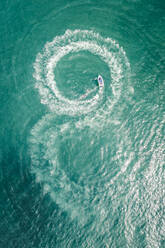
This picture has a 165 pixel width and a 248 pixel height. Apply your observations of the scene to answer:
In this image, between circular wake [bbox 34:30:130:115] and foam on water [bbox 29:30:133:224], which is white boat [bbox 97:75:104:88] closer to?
foam on water [bbox 29:30:133:224]

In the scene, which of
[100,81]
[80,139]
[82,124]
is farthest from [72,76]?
[80,139]

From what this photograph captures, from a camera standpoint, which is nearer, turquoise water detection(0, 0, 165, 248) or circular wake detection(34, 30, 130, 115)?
turquoise water detection(0, 0, 165, 248)

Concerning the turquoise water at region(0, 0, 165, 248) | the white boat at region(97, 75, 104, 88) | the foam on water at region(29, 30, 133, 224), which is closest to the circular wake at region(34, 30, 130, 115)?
the foam on water at region(29, 30, 133, 224)

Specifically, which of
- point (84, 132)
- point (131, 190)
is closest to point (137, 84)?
point (84, 132)

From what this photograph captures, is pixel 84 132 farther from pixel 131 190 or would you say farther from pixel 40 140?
pixel 131 190

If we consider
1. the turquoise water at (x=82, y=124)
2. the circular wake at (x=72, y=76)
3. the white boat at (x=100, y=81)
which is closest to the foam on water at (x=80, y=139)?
the circular wake at (x=72, y=76)

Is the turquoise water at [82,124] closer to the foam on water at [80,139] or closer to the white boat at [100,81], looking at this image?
the foam on water at [80,139]
